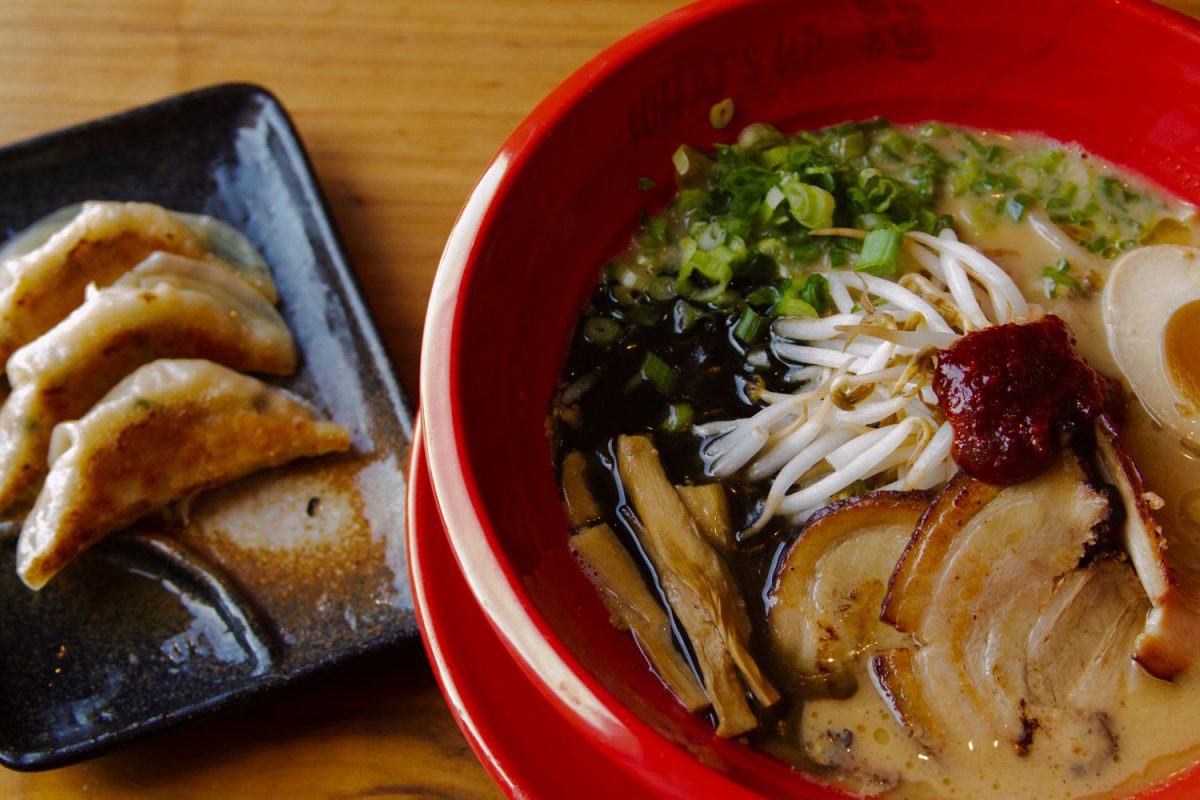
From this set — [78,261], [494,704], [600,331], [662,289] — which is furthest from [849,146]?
[78,261]

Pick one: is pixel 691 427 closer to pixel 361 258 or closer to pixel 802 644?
pixel 802 644

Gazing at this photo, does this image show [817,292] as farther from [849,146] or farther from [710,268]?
[849,146]

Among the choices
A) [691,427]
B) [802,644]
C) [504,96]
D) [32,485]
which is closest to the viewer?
[802,644]

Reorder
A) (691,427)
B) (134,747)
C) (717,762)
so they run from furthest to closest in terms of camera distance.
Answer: (134,747)
(691,427)
(717,762)

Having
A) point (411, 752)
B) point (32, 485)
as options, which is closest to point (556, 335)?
point (411, 752)

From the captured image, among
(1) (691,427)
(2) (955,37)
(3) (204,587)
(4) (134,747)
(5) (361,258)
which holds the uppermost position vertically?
(2) (955,37)

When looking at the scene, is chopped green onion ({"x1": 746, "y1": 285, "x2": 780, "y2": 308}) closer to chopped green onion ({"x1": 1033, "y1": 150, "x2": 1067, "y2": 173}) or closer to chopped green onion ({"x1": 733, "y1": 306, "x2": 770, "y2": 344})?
chopped green onion ({"x1": 733, "y1": 306, "x2": 770, "y2": 344})
